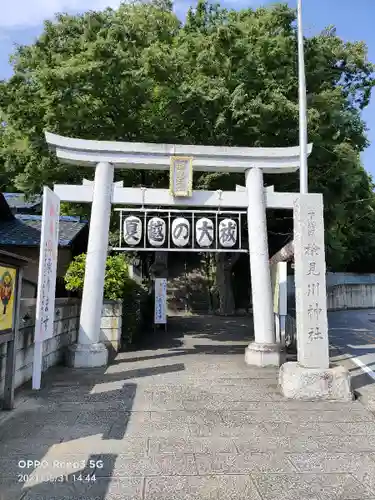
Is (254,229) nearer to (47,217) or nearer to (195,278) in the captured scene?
(47,217)

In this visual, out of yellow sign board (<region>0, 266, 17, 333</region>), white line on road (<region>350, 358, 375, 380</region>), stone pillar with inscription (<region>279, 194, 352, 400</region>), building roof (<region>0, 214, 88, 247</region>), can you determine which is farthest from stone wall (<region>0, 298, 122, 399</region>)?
white line on road (<region>350, 358, 375, 380</region>)

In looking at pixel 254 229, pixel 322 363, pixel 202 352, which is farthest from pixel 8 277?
pixel 202 352

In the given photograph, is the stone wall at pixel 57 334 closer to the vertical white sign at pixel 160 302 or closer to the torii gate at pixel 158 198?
the torii gate at pixel 158 198

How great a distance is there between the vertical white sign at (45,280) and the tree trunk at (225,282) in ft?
54.9

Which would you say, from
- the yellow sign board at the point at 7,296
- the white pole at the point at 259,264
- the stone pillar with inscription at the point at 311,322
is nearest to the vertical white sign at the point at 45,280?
the yellow sign board at the point at 7,296

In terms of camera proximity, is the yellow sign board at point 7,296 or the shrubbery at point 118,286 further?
the shrubbery at point 118,286

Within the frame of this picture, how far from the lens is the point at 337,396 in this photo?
272 inches

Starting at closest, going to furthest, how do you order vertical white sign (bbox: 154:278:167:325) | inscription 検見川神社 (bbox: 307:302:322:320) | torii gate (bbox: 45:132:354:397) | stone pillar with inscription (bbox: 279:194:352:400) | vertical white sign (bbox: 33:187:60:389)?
stone pillar with inscription (bbox: 279:194:352:400) < vertical white sign (bbox: 33:187:60:389) < inscription 検見川神社 (bbox: 307:302:322:320) < torii gate (bbox: 45:132:354:397) < vertical white sign (bbox: 154:278:167:325)

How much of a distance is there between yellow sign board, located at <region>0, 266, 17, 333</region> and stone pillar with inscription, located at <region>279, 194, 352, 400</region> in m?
4.64

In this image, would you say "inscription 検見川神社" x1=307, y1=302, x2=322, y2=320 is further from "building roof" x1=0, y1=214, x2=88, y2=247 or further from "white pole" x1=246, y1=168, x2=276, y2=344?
"building roof" x1=0, y1=214, x2=88, y2=247

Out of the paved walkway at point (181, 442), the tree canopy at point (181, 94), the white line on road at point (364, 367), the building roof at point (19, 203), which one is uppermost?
the tree canopy at point (181, 94)

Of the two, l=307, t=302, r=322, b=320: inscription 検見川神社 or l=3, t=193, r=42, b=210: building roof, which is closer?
l=307, t=302, r=322, b=320: inscription 検見川神社

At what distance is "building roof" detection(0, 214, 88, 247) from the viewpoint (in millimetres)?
13559

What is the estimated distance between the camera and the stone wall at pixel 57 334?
716 centimetres
